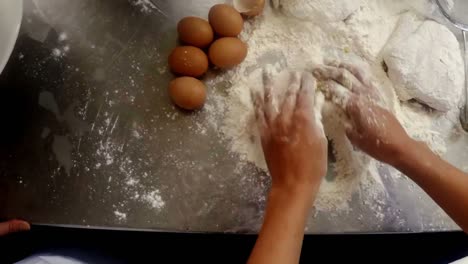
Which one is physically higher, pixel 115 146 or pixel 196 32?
pixel 196 32

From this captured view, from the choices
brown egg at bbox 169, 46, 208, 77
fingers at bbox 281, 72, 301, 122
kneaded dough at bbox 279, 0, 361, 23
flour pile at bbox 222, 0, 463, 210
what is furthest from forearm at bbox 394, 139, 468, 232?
brown egg at bbox 169, 46, 208, 77

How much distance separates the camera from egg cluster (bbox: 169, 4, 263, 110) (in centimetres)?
93

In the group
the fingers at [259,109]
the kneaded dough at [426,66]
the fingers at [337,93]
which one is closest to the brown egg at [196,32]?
the fingers at [259,109]

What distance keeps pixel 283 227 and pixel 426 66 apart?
1.68 ft

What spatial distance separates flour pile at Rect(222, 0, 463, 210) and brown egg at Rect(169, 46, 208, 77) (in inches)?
2.9

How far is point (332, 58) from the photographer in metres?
1.01

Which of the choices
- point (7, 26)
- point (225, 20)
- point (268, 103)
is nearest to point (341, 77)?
point (268, 103)

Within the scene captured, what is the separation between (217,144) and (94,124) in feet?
0.85

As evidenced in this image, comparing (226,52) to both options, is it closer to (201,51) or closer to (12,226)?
(201,51)

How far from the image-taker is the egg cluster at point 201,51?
93cm

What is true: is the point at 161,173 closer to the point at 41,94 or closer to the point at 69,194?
the point at 69,194

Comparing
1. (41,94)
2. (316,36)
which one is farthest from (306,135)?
(41,94)

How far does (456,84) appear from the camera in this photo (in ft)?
3.31

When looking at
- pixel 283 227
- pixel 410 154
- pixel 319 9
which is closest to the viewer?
pixel 283 227
